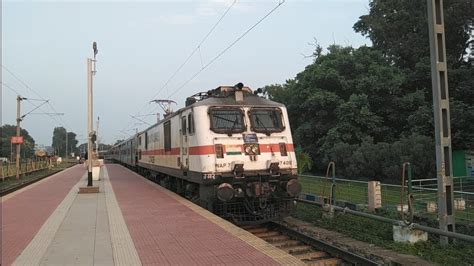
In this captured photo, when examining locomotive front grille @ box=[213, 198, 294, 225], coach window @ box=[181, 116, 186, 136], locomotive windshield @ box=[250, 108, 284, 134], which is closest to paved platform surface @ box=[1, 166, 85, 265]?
coach window @ box=[181, 116, 186, 136]

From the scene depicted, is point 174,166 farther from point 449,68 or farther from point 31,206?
point 449,68

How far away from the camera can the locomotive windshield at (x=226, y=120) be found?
485 inches

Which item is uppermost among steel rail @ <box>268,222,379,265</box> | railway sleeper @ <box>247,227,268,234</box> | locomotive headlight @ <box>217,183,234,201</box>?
locomotive headlight @ <box>217,183,234,201</box>

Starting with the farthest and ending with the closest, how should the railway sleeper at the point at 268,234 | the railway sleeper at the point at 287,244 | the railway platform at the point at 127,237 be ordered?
the railway sleeper at the point at 268,234 → the railway sleeper at the point at 287,244 → the railway platform at the point at 127,237

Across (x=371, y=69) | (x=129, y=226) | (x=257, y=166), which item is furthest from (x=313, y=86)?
(x=129, y=226)

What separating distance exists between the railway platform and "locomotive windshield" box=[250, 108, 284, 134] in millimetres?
2619

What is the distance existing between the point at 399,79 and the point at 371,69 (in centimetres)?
197

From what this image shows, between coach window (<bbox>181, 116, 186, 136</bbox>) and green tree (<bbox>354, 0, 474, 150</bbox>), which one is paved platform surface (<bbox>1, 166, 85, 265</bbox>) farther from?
green tree (<bbox>354, 0, 474, 150</bbox>)

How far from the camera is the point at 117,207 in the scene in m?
13.2

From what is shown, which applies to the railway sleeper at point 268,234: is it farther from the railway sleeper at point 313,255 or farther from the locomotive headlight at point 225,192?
the railway sleeper at point 313,255

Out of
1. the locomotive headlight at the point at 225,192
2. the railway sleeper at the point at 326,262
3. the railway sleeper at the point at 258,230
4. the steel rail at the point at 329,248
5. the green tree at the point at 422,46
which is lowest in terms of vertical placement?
the railway sleeper at the point at 326,262

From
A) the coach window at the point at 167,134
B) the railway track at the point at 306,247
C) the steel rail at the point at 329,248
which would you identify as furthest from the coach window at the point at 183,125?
the steel rail at the point at 329,248

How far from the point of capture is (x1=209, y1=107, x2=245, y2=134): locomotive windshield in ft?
40.4

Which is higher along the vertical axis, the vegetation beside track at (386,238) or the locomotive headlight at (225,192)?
the locomotive headlight at (225,192)
